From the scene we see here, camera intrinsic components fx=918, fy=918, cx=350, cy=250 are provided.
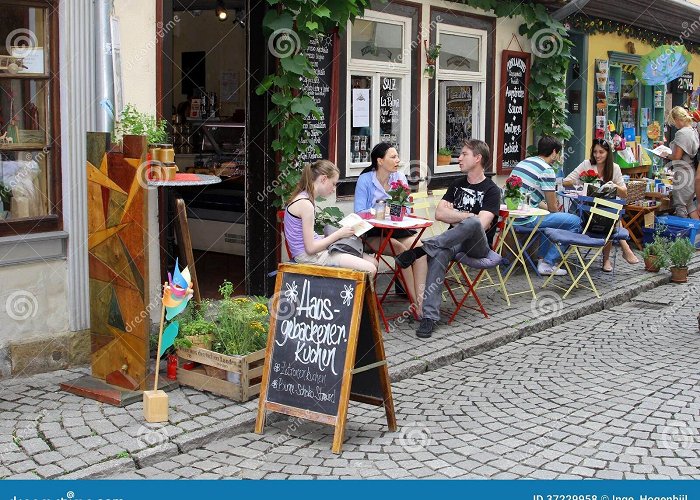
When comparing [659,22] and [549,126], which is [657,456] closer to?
[549,126]

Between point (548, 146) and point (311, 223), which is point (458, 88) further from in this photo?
point (311, 223)

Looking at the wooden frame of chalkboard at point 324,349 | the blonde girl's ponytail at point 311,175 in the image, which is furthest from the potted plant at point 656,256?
the wooden frame of chalkboard at point 324,349

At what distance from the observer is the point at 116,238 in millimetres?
6062

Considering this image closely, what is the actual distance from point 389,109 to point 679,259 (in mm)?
3939

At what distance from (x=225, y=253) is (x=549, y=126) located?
16.0ft

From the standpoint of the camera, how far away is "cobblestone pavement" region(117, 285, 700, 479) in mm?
5043

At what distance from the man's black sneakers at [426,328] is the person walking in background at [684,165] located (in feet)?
23.1

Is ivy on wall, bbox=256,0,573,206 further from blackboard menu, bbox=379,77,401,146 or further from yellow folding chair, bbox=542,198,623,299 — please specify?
yellow folding chair, bbox=542,198,623,299

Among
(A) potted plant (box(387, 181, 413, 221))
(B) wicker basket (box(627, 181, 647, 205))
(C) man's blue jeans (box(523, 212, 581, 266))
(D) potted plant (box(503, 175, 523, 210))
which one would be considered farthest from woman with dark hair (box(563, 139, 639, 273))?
(A) potted plant (box(387, 181, 413, 221))

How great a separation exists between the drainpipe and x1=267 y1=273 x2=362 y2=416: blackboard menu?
6.55ft

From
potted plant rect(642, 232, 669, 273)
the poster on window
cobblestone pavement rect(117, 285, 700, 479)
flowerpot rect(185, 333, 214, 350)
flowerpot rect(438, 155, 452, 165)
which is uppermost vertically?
the poster on window

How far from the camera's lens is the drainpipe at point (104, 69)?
6.60 m

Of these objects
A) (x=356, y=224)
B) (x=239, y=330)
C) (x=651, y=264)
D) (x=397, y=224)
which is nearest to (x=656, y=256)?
(x=651, y=264)

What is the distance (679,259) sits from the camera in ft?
35.9
